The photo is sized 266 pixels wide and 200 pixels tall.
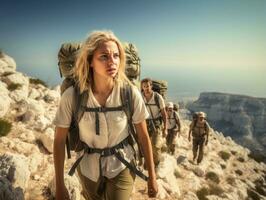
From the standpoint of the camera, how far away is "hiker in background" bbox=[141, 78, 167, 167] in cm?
712

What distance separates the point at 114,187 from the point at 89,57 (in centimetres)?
137

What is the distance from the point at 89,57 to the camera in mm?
2680


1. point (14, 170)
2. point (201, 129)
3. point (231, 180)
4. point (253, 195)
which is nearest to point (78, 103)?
point (14, 170)

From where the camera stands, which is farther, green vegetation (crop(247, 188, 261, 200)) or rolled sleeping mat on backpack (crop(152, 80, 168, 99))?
green vegetation (crop(247, 188, 261, 200))

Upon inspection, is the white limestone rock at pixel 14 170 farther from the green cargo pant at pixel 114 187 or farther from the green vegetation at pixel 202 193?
the green vegetation at pixel 202 193

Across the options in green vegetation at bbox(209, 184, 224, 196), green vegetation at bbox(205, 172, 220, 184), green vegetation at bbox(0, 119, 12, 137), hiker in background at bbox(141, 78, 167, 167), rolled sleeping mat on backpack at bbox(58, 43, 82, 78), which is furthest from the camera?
green vegetation at bbox(205, 172, 220, 184)

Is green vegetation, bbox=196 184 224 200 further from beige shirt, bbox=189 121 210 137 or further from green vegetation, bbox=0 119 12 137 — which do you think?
green vegetation, bbox=0 119 12 137

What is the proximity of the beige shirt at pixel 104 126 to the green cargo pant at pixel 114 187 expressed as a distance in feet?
0.20

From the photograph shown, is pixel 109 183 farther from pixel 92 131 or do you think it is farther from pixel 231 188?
pixel 231 188

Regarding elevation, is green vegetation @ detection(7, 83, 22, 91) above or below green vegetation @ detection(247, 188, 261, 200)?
above

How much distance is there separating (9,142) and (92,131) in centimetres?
555

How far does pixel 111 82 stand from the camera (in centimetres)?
Answer: 272

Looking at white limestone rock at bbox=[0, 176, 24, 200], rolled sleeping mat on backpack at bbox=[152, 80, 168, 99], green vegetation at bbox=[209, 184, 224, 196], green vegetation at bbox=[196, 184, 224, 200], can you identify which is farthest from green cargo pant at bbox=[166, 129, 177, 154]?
white limestone rock at bbox=[0, 176, 24, 200]

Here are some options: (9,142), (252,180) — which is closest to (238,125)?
(252,180)
